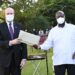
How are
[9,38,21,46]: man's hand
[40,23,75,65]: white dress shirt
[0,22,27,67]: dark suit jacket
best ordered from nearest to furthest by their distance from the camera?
[9,38,21,46]: man's hand, [0,22,27,67]: dark suit jacket, [40,23,75,65]: white dress shirt

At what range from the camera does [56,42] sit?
26.4ft

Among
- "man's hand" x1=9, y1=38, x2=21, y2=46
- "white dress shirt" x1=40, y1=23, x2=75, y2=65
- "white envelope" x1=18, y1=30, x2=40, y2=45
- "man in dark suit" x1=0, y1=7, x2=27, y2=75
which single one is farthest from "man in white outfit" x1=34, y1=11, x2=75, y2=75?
"man's hand" x1=9, y1=38, x2=21, y2=46

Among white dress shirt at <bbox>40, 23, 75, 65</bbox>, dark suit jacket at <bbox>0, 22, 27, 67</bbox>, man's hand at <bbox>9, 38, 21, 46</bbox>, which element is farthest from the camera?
white dress shirt at <bbox>40, 23, 75, 65</bbox>

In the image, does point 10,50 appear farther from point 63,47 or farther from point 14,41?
point 63,47

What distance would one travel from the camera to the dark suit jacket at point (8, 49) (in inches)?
305

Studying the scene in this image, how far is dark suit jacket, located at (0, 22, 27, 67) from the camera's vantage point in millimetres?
7742

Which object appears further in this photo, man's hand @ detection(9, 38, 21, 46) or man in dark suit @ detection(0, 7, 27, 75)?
man in dark suit @ detection(0, 7, 27, 75)

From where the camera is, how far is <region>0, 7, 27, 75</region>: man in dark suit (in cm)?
775

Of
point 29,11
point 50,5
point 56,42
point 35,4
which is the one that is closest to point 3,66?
point 56,42

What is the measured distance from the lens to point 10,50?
784 cm

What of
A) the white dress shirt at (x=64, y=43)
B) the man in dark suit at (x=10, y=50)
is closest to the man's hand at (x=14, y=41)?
the man in dark suit at (x=10, y=50)

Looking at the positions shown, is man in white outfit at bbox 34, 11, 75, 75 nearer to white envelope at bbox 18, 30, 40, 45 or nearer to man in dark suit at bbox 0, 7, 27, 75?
white envelope at bbox 18, 30, 40, 45

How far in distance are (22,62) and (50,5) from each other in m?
56.1

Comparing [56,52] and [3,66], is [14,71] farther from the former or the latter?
[56,52]
